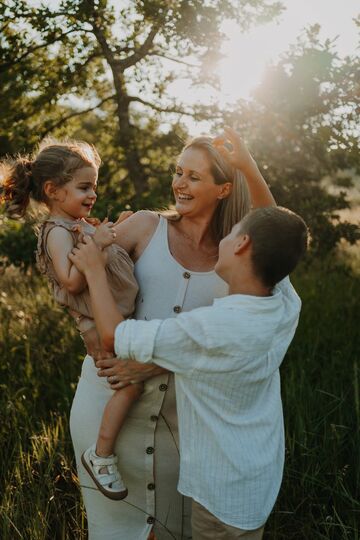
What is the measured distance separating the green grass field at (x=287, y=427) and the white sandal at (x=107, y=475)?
393 mm

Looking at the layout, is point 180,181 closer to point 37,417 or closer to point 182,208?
point 182,208

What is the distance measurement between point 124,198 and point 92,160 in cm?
313

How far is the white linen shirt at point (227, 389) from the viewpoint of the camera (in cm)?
188

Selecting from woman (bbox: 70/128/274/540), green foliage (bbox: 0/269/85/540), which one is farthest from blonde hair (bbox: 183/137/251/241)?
green foliage (bbox: 0/269/85/540)

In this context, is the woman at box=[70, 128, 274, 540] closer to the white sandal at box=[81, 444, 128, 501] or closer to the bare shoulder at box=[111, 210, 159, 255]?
the bare shoulder at box=[111, 210, 159, 255]

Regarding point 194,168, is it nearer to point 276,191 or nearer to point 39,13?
point 39,13

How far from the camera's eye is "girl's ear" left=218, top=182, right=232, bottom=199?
8.90 ft

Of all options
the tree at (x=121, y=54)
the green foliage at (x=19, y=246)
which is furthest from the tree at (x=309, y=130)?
the green foliage at (x=19, y=246)

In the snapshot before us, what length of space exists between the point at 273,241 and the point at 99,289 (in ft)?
1.96

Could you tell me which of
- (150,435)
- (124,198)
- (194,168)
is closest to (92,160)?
(194,168)

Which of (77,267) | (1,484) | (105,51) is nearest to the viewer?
(77,267)

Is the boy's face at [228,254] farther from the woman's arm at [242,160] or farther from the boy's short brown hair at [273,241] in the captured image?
the woman's arm at [242,160]

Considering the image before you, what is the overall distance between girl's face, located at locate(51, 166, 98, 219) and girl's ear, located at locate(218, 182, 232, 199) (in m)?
0.54

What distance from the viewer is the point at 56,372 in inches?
187
